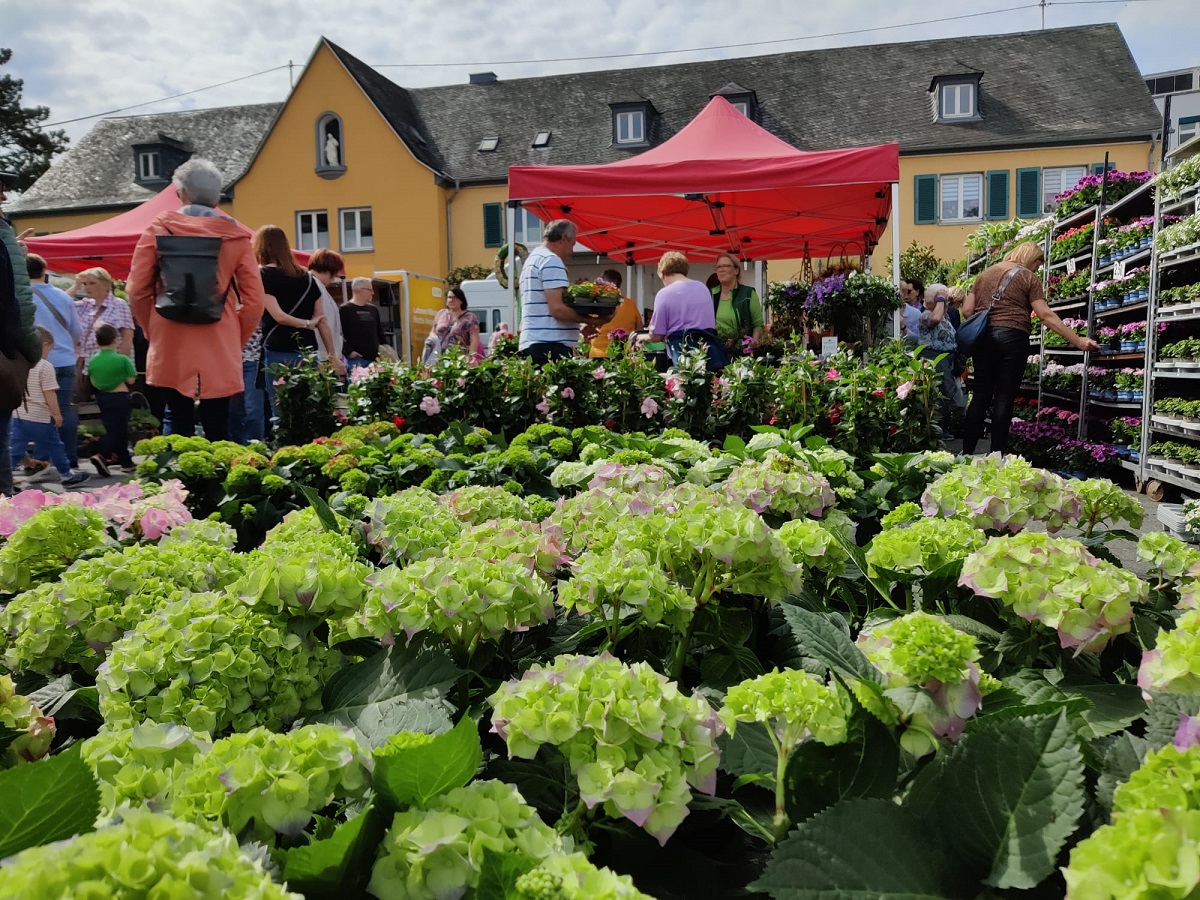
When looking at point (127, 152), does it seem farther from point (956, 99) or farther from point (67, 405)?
point (67, 405)

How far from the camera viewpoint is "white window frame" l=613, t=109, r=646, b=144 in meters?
26.5

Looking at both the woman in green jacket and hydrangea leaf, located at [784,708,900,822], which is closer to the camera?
hydrangea leaf, located at [784,708,900,822]

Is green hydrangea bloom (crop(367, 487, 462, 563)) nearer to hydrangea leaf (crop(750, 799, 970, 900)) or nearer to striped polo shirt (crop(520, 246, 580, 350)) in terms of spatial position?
hydrangea leaf (crop(750, 799, 970, 900))

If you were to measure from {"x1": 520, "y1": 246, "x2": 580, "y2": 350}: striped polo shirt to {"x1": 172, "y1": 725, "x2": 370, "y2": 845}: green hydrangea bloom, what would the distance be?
4.85m

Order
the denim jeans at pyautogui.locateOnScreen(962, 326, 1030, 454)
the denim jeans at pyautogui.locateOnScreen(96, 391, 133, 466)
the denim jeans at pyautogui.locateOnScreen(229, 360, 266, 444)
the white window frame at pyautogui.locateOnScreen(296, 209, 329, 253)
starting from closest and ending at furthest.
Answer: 1. the denim jeans at pyautogui.locateOnScreen(229, 360, 266, 444)
2. the denim jeans at pyautogui.locateOnScreen(962, 326, 1030, 454)
3. the denim jeans at pyautogui.locateOnScreen(96, 391, 133, 466)
4. the white window frame at pyautogui.locateOnScreen(296, 209, 329, 253)

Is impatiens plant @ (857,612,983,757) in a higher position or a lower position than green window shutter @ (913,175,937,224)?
lower

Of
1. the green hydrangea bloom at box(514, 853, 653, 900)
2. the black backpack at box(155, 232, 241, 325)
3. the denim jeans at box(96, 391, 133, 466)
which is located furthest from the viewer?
the denim jeans at box(96, 391, 133, 466)

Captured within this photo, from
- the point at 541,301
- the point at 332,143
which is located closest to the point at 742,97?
the point at 332,143

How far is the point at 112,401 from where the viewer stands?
716 cm

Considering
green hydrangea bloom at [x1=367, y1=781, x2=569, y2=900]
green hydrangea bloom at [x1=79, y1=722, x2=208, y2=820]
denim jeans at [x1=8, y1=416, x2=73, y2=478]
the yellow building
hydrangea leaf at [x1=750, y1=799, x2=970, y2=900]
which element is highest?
the yellow building

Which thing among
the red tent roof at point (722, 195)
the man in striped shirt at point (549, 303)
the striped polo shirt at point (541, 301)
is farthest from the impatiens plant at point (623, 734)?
the red tent roof at point (722, 195)

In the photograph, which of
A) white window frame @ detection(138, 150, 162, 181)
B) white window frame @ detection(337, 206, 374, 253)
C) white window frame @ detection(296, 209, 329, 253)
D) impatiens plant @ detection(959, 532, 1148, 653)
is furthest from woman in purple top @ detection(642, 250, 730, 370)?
white window frame @ detection(138, 150, 162, 181)

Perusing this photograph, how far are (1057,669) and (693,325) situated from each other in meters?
5.14

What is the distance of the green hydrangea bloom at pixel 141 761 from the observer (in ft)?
2.50
